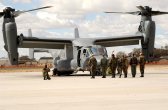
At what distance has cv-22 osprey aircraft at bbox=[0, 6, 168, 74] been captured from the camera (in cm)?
2706

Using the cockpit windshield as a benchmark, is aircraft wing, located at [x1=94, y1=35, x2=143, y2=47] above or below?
above

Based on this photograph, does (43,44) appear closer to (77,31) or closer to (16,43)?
(16,43)

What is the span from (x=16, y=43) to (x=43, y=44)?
526 cm

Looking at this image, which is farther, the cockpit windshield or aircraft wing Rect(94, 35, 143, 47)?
aircraft wing Rect(94, 35, 143, 47)

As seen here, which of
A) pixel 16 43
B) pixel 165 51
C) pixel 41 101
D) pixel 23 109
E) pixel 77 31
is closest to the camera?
pixel 23 109

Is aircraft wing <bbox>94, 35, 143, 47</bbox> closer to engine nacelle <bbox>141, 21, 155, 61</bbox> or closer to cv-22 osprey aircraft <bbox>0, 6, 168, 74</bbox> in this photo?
cv-22 osprey aircraft <bbox>0, 6, 168, 74</bbox>

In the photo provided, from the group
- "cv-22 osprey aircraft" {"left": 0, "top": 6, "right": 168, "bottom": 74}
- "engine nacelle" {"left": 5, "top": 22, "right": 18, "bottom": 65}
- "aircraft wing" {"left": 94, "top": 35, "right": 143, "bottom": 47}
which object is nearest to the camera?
"engine nacelle" {"left": 5, "top": 22, "right": 18, "bottom": 65}

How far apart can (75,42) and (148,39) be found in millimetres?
5810

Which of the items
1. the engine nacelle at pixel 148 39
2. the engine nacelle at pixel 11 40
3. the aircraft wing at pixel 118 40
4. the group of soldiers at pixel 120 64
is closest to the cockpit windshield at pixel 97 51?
the aircraft wing at pixel 118 40

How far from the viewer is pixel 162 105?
8602 mm

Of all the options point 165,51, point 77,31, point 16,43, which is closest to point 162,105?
point 16,43

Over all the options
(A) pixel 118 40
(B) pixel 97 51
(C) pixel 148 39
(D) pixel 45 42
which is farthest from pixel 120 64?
(D) pixel 45 42

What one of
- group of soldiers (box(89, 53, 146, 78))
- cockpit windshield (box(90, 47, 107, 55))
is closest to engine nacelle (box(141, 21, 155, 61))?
cockpit windshield (box(90, 47, 107, 55))

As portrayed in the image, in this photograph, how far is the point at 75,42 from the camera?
29.6m
